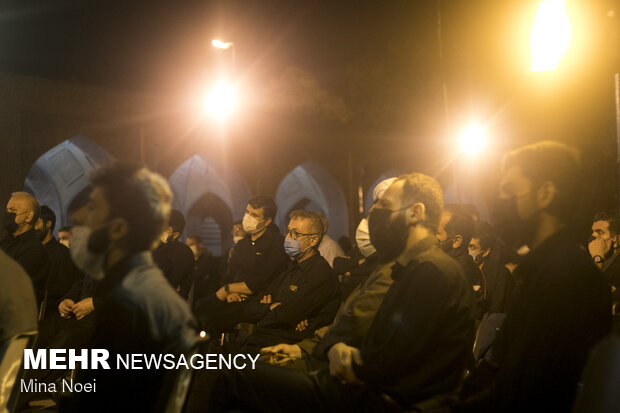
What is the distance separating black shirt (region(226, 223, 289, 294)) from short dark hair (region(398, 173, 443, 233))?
2.74 metres

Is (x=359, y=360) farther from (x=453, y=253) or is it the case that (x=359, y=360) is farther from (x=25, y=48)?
(x=25, y=48)

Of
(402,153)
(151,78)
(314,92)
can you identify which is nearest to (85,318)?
(151,78)

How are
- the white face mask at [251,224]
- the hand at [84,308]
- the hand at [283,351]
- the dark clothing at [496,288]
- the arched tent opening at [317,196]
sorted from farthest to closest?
the arched tent opening at [317,196] → the white face mask at [251,224] → the dark clothing at [496,288] → the hand at [84,308] → the hand at [283,351]

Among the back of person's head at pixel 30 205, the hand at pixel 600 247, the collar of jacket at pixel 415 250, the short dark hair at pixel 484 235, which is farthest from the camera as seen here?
the short dark hair at pixel 484 235

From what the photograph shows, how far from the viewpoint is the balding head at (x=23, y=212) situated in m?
4.85

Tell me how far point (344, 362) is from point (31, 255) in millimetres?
2901

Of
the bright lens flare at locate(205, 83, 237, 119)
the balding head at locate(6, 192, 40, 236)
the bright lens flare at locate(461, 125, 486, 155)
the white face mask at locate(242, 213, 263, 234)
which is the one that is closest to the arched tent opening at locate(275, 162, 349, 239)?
the bright lens flare at locate(205, 83, 237, 119)

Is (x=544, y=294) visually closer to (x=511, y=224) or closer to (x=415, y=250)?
(x=511, y=224)

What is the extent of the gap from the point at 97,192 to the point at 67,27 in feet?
46.3

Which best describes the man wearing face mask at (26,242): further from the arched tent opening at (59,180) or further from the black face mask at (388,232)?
the arched tent opening at (59,180)

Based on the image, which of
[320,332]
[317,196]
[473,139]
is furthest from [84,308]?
[473,139]

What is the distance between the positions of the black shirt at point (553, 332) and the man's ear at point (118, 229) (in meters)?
1.58

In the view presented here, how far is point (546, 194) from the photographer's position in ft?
8.87

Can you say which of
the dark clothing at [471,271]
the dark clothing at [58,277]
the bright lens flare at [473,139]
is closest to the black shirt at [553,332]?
the dark clothing at [471,271]
